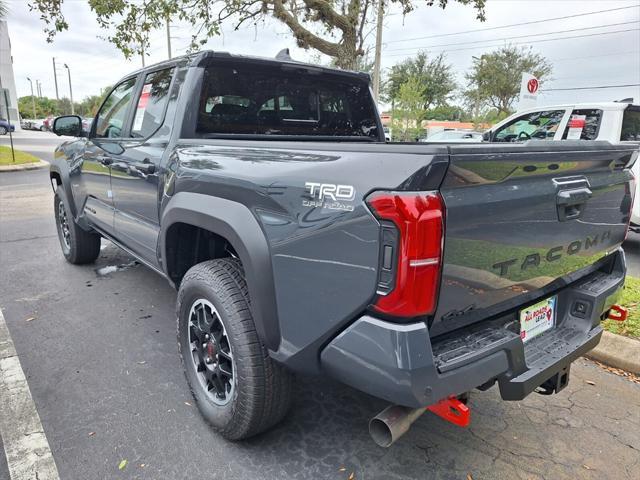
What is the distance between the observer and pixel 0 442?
7.70ft

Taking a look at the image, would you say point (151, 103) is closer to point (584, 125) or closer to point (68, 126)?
point (68, 126)

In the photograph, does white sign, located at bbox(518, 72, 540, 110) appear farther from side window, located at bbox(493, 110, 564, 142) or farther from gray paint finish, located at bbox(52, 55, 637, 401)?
gray paint finish, located at bbox(52, 55, 637, 401)

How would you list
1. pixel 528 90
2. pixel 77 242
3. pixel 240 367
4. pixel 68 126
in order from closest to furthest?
pixel 240 367 → pixel 68 126 → pixel 77 242 → pixel 528 90

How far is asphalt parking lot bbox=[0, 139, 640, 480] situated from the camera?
2.22 m

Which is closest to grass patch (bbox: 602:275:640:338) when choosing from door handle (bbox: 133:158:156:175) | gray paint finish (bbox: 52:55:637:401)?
gray paint finish (bbox: 52:55:637:401)

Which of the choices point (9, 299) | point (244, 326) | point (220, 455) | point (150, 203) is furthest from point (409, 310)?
point (9, 299)

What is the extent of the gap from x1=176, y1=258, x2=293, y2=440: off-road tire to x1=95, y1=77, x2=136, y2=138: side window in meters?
2.00

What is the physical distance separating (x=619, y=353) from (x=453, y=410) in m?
2.27

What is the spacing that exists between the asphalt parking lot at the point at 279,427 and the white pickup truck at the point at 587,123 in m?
4.03

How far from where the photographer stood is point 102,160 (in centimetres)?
376

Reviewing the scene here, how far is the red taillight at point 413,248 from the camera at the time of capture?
147cm

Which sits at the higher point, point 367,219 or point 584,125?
point 584,125

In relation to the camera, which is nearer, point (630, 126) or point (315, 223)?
point (315, 223)

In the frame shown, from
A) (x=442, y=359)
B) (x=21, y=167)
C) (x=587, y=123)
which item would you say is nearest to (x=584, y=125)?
(x=587, y=123)
